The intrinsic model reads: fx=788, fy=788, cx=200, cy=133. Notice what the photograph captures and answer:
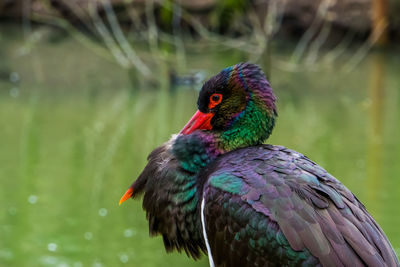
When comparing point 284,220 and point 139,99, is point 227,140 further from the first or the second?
point 139,99

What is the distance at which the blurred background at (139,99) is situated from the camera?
19.1ft

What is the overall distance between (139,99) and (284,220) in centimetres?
731

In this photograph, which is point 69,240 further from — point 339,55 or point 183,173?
point 339,55

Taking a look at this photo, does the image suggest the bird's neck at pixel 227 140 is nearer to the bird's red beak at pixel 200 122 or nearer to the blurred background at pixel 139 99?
the bird's red beak at pixel 200 122

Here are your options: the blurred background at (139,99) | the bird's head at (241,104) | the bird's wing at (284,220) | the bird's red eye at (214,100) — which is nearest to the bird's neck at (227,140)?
the bird's head at (241,104)

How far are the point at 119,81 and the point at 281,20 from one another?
146 inches

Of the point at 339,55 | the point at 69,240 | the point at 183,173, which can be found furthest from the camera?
the point at 339,55

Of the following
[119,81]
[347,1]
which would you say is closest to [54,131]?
[119,81]

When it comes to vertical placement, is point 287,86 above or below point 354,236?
below

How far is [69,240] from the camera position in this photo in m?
5.50

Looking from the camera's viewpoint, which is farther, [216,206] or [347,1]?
[347,1]

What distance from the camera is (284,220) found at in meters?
2.88

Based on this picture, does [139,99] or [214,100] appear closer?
[214,100]

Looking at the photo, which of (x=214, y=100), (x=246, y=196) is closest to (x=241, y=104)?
(x=214, y=100)
